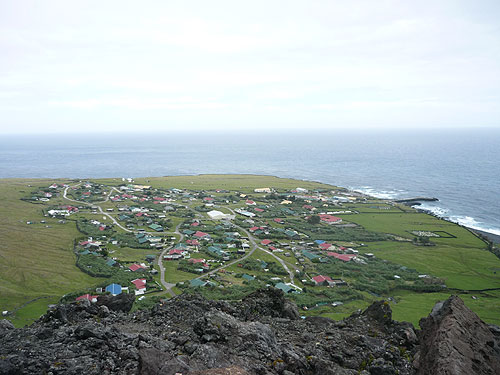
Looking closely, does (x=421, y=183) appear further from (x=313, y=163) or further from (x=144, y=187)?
(x=144, y=187)

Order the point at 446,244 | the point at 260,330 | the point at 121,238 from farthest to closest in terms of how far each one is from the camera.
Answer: the point at 446,244
the point at 121,238
the point at 260,330

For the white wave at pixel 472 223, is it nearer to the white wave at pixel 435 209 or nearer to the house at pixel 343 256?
the white wave at pixel 435 209

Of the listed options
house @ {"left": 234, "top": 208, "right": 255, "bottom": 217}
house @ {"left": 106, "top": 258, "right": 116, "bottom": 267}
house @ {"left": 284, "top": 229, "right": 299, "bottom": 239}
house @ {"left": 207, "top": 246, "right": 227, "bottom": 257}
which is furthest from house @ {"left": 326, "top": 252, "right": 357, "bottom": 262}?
house @ {"left": 106, "top": 258, "right": 116, "bottom": 267}

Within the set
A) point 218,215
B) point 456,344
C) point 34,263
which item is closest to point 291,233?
point 218,215

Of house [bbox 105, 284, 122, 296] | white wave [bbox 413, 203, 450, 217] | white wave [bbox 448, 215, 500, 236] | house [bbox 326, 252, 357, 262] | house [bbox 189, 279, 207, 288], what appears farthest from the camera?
white wave [bbox 413, 203, 450, 217]

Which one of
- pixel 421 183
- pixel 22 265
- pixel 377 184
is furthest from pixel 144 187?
pixel 421 183

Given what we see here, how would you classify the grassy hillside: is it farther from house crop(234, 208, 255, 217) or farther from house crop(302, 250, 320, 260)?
house crop(234, 208, 255, 217)
